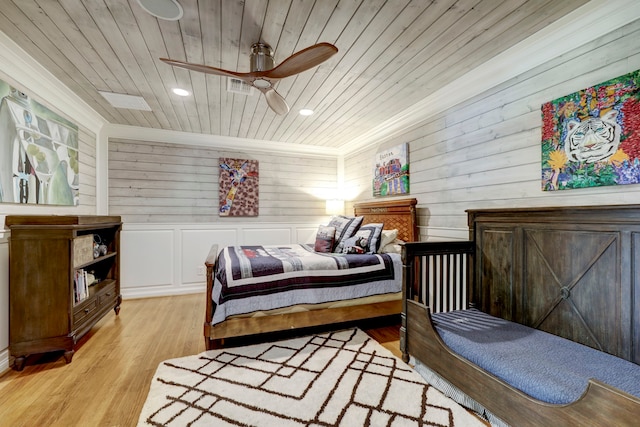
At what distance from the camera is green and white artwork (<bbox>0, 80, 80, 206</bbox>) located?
7.02ft

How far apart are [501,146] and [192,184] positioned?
403 centimetres

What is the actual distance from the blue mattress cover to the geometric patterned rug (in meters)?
0.38

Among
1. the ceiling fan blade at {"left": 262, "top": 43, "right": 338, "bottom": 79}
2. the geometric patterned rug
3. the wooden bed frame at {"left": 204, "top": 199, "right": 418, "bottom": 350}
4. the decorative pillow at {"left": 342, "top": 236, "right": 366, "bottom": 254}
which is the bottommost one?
the geometric patterned rug

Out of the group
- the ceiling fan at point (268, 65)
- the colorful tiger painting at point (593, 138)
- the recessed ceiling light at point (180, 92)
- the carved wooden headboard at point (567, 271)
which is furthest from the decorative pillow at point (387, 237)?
the recessed ceiling light at point (180, 92)

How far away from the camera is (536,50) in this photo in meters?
2.02

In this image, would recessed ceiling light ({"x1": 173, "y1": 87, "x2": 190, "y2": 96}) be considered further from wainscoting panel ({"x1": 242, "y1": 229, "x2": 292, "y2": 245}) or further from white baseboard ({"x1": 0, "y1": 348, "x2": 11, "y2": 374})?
white baseboard ({"x1": 0, "y1": 348, "x2": 11, "y2": 374})

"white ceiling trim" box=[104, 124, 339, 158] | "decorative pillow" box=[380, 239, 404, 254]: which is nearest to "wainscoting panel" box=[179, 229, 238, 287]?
"white ceiling trim" box=[104, 124, 339, 158]

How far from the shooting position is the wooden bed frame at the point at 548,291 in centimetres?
123

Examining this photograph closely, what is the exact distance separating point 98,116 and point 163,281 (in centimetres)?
237

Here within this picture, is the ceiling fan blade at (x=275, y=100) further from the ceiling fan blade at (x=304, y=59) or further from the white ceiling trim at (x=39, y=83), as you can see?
the white ceiling trim at (x=39, y=83)

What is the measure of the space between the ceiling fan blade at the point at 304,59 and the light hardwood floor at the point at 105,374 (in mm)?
2304

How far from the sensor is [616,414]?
37.9 inches

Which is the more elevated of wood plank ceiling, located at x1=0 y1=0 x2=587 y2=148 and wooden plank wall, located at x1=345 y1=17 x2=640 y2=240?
wood plank ceiling, located at x1=0 y1=0 x2=587 y2=148

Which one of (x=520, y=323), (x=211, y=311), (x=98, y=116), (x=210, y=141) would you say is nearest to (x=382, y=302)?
(x=520, y=323)
